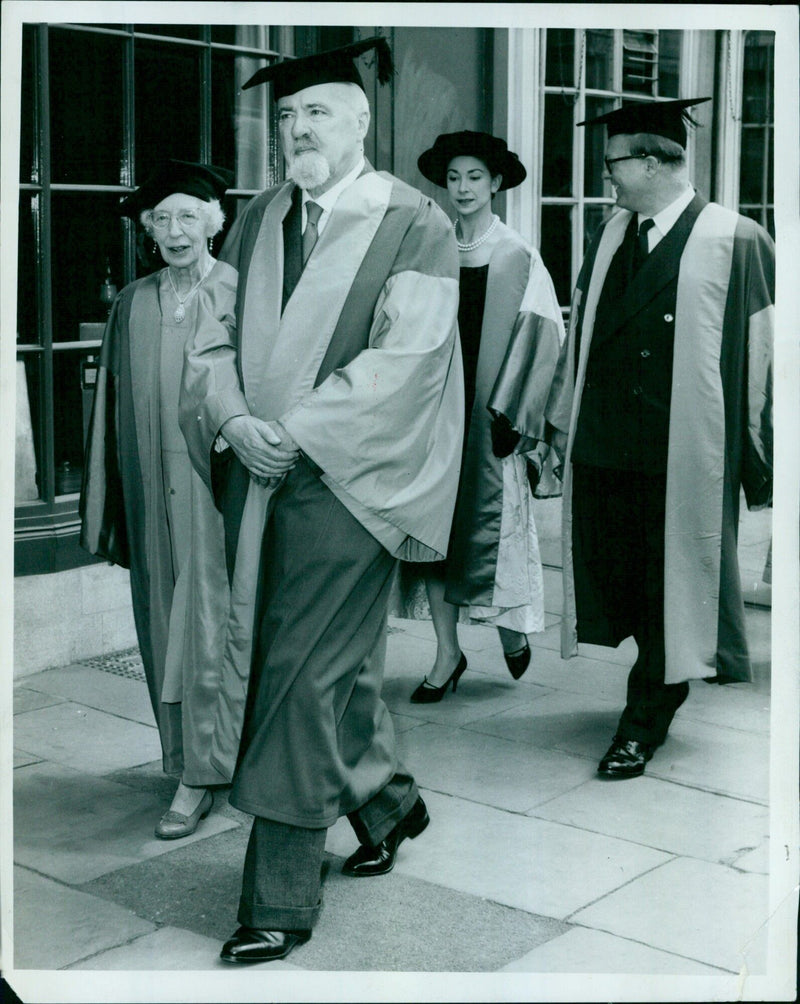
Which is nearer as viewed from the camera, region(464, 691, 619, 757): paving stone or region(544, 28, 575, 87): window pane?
region(464, 691, 619, 757): paving stone

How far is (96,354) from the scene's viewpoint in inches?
210

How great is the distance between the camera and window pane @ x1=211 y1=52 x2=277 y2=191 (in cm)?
550

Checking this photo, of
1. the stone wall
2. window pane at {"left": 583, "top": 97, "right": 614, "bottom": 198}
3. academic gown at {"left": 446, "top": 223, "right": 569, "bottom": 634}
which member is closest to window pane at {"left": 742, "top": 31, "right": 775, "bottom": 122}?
window pane at {"left": 583, "top": 97, "right": 614, "bottom": 198}

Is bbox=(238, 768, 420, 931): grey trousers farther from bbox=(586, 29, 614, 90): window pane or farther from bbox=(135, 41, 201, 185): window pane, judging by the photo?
bbox=(586, 29, 614, 90): window pane

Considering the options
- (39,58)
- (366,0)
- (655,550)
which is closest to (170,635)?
(655,550)

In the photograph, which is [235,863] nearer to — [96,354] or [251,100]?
[96,354]

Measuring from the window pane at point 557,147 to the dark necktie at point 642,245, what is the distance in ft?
9.06

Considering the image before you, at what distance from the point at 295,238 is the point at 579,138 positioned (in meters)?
4.00

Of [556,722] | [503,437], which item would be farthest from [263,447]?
[556,722]

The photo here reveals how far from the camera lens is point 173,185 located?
3.91 meters

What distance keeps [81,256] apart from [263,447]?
233cm

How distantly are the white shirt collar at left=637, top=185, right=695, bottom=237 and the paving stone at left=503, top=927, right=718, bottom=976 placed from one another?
201 cm

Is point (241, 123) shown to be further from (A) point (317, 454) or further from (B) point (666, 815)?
(B) point (666, 815)

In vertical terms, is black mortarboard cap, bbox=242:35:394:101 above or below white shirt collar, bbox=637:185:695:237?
above
